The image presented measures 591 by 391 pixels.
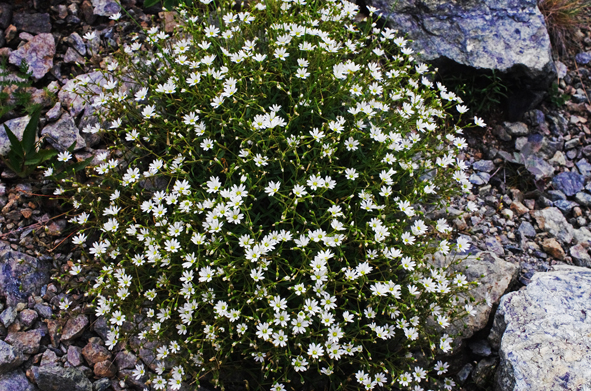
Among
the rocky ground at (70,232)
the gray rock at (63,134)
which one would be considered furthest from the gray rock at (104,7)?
the gray rock at (63,134)

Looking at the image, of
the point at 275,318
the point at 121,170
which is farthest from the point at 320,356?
the point at 121,170

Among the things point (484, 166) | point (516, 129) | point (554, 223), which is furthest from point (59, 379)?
point (516, 129)

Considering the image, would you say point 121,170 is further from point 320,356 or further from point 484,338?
point 484,338

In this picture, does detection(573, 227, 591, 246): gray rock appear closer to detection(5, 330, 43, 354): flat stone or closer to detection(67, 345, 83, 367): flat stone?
detection(67, 345, 83, 367): flat stone

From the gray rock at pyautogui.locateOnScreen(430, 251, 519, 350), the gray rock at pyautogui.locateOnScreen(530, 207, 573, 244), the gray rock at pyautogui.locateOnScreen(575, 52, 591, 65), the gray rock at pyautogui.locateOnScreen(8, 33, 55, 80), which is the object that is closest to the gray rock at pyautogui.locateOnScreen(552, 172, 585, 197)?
the gray rock at pyautogui.locateOnScreen(530, 207, 573, 244)

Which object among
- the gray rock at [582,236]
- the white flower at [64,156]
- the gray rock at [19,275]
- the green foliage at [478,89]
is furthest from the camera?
the green foliage at [478,89]

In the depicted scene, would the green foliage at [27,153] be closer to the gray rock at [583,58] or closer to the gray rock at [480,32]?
the gray rock at [480,32]
